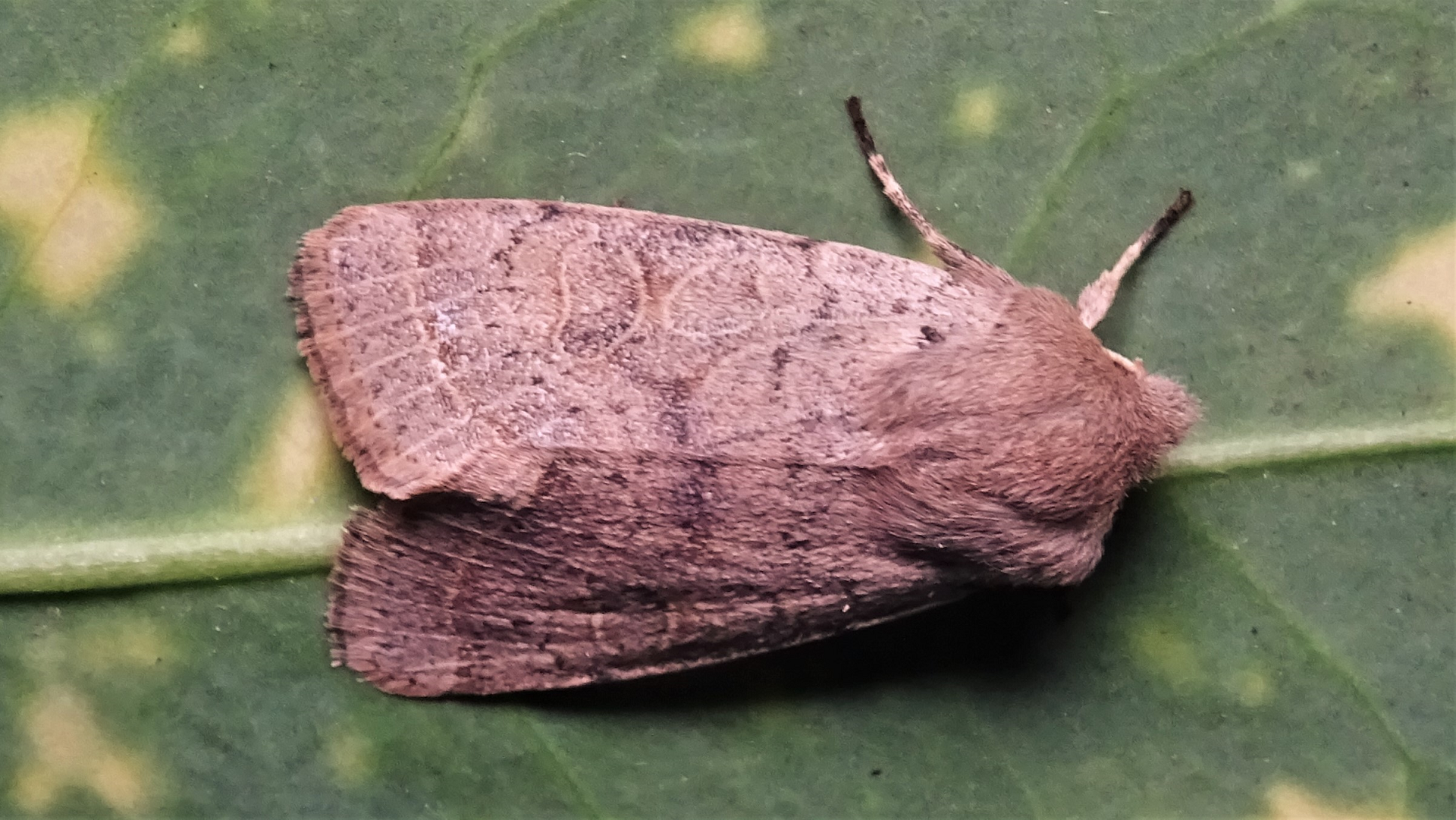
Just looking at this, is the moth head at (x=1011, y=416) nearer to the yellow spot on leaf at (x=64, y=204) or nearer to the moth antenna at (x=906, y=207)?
the moth antenna at (x=906, y=207)

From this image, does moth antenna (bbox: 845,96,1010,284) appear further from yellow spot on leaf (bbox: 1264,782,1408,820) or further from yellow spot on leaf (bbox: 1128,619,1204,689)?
yellow spot on leaf (bbox: 1264,782,1408,820)

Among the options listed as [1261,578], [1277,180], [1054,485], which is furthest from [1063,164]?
[1261,578]

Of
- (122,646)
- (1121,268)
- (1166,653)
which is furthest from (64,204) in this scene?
(1166,653)

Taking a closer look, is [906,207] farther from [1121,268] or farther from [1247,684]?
[1247,684]

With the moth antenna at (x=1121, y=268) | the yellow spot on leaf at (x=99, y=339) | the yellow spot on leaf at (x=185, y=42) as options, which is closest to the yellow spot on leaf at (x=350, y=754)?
the yellow spot on leaf at (x=99, y=339)

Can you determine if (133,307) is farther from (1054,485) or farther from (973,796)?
(973,796)
